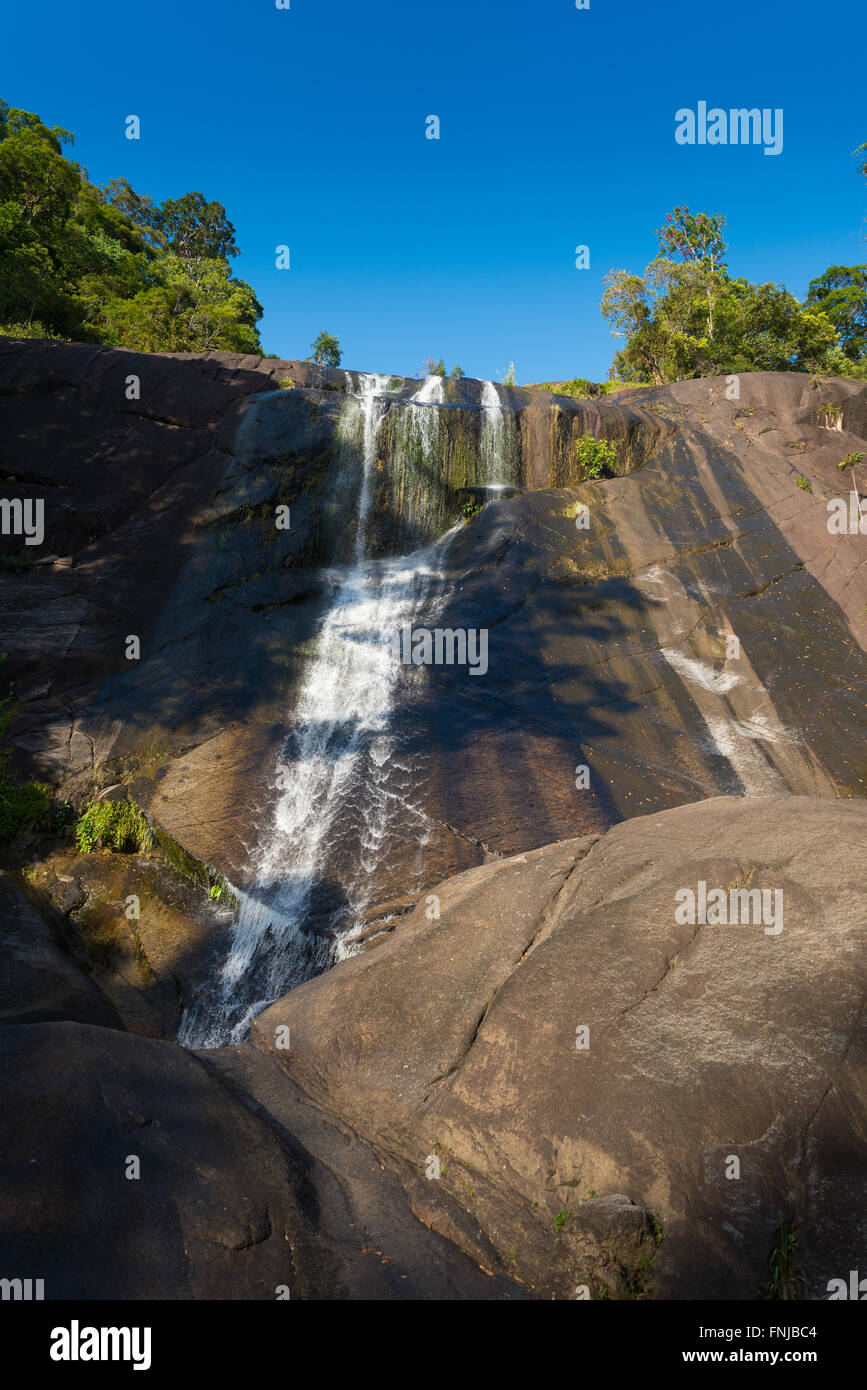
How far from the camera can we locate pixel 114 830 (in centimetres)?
1179

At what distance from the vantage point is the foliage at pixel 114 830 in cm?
1168

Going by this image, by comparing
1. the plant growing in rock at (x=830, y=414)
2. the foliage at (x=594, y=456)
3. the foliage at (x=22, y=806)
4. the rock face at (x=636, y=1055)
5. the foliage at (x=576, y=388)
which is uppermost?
the foliage at (x=576, y=388)

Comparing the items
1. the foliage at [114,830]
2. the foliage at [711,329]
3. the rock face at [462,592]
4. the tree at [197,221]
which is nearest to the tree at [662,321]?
the foliage at [711,329]

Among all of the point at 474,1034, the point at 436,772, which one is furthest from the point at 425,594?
the point at 474,1034

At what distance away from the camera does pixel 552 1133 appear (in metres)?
4.51

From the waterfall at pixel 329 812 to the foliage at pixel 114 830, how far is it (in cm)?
234

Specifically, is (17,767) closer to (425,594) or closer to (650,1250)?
(425,594)

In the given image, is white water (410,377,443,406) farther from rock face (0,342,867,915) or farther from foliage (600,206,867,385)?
foliage (600,206,867,385)

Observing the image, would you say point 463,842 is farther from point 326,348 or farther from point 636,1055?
point 326,348

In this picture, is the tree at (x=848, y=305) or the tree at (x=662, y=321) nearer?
the tree at (x=662, y=321)

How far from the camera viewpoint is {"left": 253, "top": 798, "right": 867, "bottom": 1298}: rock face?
388 centimetres

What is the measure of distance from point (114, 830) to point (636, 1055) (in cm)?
986

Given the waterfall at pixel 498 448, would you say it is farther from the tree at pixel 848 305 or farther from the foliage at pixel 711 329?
the tree at pixel 848 305

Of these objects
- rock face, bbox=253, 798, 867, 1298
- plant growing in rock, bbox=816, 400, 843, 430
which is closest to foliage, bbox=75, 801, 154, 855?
rock face, bbox=253, 798, 867, 1298
